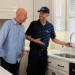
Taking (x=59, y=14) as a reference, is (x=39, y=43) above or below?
below

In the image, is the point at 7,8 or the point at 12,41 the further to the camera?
the point at 7,8

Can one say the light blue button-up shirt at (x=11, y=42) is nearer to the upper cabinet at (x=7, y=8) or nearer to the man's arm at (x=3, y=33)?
the man's arm at (x=3, y=33)

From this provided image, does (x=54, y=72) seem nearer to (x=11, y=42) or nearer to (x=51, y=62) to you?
(x=51, y=62)

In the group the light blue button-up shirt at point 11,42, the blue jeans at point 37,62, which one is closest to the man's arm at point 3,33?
the light blue button-up shirt at point 11,42

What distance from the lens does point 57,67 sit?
3.05 metres

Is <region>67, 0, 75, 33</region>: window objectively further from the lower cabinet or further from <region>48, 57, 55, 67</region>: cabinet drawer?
the lower cabinet

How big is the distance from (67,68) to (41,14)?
36.8 inches

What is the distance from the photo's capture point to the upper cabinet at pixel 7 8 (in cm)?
368

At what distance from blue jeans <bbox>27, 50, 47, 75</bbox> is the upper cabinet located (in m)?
0.98

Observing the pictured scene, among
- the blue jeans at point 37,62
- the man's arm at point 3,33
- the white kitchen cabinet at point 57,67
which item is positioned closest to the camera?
the man's arm at point 3,33

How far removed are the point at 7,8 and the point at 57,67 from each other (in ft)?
4.94

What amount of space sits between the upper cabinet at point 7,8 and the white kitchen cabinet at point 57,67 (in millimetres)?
1183

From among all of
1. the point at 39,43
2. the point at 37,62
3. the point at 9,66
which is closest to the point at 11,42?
the point at 9,66

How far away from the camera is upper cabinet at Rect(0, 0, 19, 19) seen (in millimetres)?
3685
